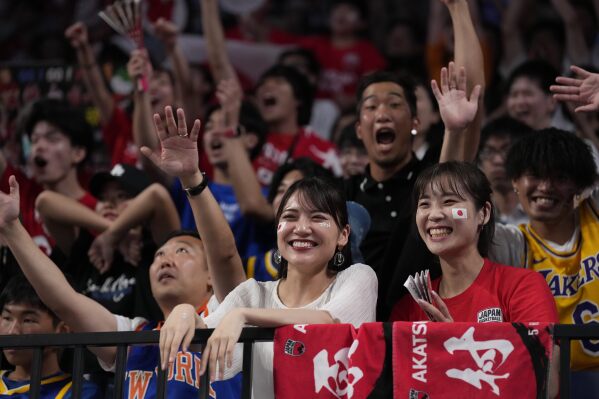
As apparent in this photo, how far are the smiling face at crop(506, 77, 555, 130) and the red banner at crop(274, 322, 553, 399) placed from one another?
288 centimetres

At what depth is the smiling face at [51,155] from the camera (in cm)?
617

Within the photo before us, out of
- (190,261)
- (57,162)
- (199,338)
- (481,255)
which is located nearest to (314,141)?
(57,162)

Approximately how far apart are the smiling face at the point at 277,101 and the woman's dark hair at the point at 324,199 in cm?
269

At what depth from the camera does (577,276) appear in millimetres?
4445

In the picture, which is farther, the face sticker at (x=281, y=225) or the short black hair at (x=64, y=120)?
the short black hair at (x=64, y=120)

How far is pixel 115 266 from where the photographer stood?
5.48 m

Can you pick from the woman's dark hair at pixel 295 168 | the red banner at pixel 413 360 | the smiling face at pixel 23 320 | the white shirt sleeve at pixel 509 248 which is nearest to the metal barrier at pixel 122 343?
the red banner at pixel 413 360

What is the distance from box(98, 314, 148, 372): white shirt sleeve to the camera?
4508mm

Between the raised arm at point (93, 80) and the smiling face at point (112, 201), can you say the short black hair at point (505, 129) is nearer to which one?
the smiling face at point (112, 201)

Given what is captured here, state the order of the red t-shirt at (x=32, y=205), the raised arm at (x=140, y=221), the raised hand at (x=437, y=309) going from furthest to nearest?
the red t-shirt at (x=32, y=205) → the raised arm at (x=140, y=221) → the raised hand at (x=437, y=309)

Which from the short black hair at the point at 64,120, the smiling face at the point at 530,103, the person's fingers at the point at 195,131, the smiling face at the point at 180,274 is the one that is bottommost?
the smiling face at the point at 180,274

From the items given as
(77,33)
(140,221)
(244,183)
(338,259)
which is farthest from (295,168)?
(77,33)

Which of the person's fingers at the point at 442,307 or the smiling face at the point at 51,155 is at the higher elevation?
the smiling face at the point at 51,155

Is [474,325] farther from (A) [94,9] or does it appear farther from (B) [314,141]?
(A) [94,9]
